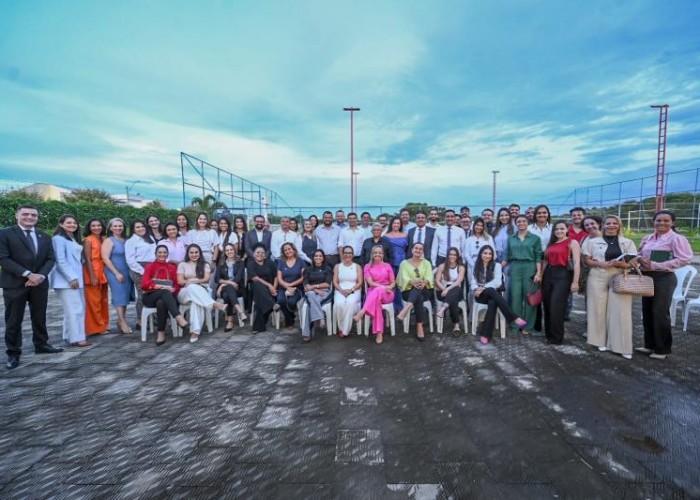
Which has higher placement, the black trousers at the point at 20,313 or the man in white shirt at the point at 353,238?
the man in white shirt at the point at 353,238

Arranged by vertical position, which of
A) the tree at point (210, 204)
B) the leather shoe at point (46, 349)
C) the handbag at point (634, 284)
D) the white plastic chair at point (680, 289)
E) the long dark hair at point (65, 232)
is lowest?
the leather shoe at point (46, 349)

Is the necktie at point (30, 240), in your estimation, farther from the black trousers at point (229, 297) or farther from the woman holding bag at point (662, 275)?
the woman holding bag at point (662, 275)

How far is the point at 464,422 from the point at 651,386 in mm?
1907

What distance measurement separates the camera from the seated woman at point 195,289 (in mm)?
4496

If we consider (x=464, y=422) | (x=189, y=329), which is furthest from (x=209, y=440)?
(x=189, y=329)

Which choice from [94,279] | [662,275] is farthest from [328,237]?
[662,275]

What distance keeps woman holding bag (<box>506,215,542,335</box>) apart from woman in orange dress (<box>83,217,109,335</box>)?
212 inches

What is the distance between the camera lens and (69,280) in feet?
13.7

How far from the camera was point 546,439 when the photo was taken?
7.59 ft

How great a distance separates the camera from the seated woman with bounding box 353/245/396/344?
174 inches

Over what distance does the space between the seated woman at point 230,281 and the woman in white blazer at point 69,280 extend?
1629mm

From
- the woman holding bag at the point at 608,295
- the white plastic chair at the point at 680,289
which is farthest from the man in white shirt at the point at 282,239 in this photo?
the white plastic chair at the point at 680,289

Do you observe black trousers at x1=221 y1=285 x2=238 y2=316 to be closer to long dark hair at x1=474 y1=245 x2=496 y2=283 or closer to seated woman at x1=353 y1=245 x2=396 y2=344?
seated woman at x1=353 y1=245 x2=396 y2=344

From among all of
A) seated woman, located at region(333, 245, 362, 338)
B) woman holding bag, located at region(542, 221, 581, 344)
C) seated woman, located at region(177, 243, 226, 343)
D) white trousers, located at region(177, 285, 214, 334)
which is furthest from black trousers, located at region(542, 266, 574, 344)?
white trousers, located at region(177, 285, 214, 334)
